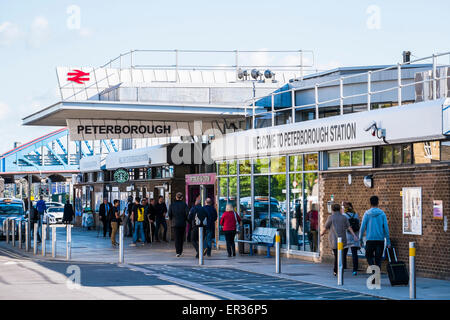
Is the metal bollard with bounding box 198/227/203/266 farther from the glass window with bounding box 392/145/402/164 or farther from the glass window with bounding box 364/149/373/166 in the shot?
the glass window with bounding box 392/145/402/164

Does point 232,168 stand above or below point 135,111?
below

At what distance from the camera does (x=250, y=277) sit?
733 inches

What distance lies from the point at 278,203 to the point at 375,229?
7.87 meters

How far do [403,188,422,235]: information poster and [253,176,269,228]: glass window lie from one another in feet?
25.0

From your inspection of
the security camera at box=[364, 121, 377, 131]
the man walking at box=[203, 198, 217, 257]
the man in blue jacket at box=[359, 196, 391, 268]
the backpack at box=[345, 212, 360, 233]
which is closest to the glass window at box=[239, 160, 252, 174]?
the man walking at box=[203, 198, 217, 257]

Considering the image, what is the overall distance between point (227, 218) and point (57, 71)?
10.6 m

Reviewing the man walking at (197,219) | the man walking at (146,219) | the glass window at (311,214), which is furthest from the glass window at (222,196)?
the glass window at (311,214)

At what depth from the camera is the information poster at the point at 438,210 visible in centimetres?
1750

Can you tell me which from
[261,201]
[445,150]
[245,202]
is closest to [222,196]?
[245,202]

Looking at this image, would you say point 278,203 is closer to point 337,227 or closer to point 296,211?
point 296,211

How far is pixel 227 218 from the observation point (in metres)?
24.6

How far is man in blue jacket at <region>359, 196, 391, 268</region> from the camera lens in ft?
57.0
